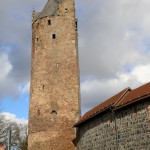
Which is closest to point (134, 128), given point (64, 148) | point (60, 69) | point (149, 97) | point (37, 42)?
point (149, 97)

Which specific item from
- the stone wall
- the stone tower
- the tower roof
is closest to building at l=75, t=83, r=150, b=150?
the stone wall

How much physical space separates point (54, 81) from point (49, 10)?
6.35 meters

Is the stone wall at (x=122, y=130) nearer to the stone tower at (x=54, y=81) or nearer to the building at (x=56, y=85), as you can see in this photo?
the building at (x=56, y=85)

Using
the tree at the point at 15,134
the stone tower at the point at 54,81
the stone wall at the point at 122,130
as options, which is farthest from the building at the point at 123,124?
the tree at the point at 15,134

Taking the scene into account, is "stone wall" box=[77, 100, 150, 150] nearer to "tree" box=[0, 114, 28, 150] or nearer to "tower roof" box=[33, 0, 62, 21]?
"tower roof" box=[33, 0, 62, 21]

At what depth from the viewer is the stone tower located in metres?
24.6

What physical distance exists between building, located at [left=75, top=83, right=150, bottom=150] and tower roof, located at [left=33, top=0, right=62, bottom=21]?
10.7 m

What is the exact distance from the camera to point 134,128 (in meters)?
15.0

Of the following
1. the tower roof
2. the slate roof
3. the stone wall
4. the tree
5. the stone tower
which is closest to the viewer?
A: the stone wall

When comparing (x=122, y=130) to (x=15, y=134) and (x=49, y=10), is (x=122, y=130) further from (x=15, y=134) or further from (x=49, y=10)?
(x=15, y=134)

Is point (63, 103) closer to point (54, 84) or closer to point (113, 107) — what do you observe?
point (54, 84)

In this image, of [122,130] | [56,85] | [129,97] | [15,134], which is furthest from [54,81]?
[15,134]

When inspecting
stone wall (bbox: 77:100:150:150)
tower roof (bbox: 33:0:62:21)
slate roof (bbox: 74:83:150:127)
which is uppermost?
tower roof (bbox: 33:0:62:21)

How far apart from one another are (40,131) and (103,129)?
7.96 meters
